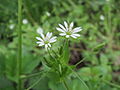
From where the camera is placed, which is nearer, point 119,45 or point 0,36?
point 0,36

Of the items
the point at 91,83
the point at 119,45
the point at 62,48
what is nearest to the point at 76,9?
the point at 119,45

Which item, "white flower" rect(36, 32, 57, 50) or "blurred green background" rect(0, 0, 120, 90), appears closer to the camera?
"white flower" rect(36, 32, 57, 50)

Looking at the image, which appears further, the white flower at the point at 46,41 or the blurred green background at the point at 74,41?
the blurred green background at the point at 74,41

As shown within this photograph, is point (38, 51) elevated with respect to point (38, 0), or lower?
lower

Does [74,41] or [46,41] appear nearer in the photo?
A: [46,41]

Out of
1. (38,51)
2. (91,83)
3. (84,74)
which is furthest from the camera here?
(38,51)

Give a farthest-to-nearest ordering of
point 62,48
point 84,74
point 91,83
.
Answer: point 84,74 → point 91,83 → point 62,48

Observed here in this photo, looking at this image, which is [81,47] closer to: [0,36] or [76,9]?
[76,9]

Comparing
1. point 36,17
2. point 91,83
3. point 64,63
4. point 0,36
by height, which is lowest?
point 91,83
